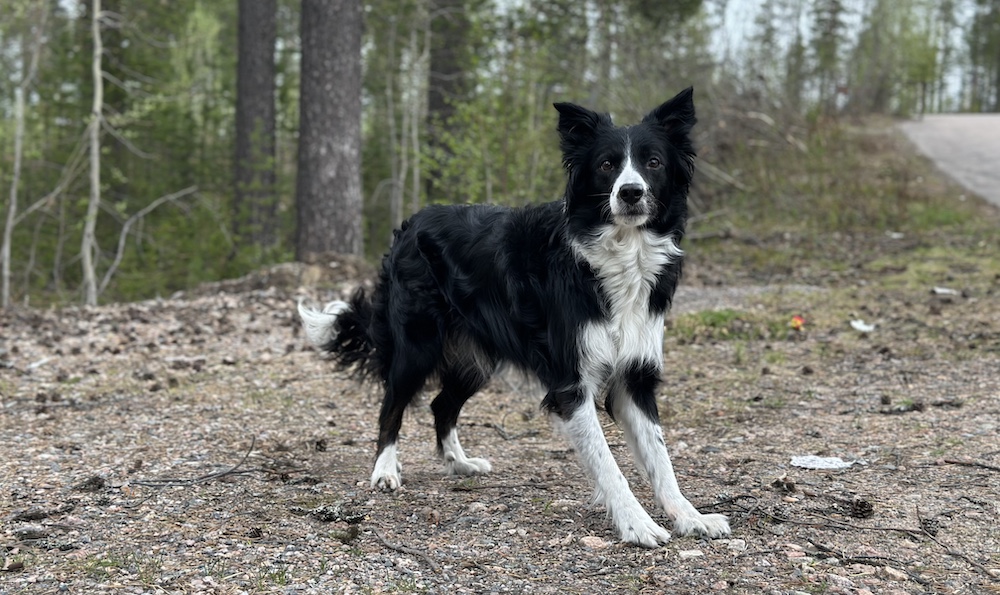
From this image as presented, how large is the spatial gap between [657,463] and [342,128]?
8342mm

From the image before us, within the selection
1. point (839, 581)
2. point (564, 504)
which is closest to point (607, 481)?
point (564, 504)

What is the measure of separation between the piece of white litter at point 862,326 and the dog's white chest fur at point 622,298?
4.98 meters

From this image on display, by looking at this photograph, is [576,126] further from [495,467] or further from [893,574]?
[893,574]

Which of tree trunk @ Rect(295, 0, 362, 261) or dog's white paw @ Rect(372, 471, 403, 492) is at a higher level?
tree trunk @ Rect(295, 0, 362, 261)

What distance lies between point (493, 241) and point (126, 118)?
34.2 feet

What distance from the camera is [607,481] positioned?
376cm

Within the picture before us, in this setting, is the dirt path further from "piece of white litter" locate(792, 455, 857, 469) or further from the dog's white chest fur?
the dog's white chest fur

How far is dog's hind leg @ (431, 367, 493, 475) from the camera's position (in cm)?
478

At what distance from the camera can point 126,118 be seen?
1288cm

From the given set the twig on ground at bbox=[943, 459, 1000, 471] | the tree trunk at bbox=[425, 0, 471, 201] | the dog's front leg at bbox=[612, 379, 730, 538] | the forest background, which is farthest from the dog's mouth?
the tree trunk at bbox=[425, 0, 471, 201]

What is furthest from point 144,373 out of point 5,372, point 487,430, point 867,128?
point 867,128

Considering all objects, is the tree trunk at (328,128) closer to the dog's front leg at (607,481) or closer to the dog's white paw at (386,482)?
the dog's white paw at (386,482)

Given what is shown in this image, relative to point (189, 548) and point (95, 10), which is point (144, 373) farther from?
point (95, 10)

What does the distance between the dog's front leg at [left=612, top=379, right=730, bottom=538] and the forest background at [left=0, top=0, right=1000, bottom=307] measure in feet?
25.4
